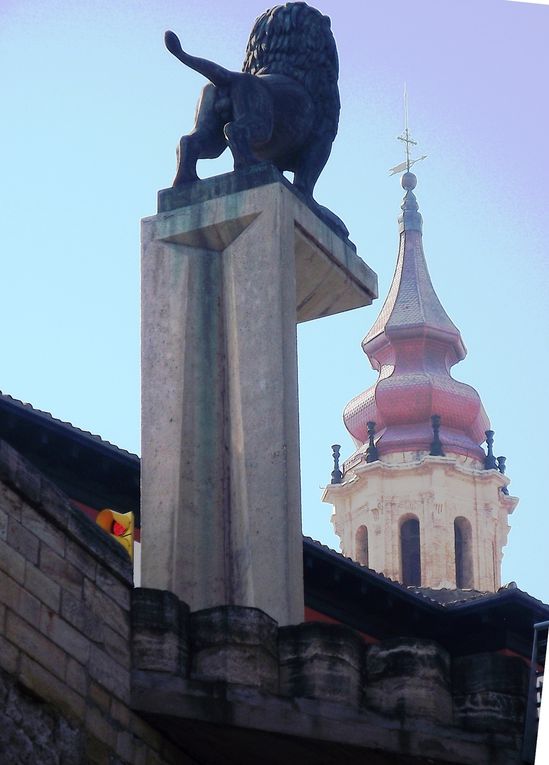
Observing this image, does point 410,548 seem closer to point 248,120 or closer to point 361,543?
point 361,543

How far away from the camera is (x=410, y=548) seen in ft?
245

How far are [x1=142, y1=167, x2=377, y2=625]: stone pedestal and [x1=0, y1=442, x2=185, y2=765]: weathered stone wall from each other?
330 cm

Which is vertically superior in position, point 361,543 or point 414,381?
point 414,381

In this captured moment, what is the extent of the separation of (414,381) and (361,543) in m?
5.73

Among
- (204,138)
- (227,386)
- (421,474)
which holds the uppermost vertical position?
(421,474)

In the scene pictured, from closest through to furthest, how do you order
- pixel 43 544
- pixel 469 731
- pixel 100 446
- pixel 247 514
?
1. pixel 43 544
2. pixel 469 731
3. pixel 247 514
4. pixel 100 446

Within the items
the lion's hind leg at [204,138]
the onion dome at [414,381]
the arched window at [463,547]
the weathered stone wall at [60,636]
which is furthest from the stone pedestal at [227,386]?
the onion dome at [414,381]

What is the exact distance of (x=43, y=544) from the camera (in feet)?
43.4

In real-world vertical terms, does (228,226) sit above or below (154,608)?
above

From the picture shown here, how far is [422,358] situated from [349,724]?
65.1 meters

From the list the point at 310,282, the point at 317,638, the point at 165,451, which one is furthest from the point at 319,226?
the point at 317,638

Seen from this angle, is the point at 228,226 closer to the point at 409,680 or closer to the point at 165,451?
the point at 165,451

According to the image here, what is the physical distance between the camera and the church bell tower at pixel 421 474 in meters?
73.6

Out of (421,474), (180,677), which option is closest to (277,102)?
(180,677)
